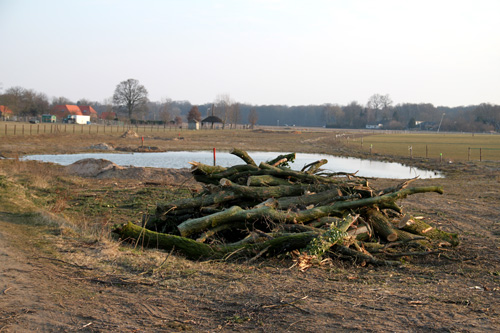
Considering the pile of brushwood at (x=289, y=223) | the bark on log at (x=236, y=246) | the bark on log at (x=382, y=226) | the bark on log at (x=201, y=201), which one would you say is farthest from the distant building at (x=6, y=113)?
the bark on log at (x=382, y=226)

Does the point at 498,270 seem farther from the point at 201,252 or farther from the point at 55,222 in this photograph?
the point at 55,222

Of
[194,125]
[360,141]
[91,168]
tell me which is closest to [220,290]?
[91,168]

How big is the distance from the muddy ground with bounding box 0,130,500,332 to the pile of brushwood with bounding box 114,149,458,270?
283 mm

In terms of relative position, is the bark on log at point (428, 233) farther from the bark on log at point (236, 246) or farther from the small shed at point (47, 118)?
the small shed at point (47, 118)

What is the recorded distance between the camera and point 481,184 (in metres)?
20.3

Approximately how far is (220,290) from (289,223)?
2760 millimetres

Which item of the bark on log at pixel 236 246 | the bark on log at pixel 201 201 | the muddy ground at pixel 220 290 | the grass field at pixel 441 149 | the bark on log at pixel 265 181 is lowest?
the muddy ground at pixel 220 290

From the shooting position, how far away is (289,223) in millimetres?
8172

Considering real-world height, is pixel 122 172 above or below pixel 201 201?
below

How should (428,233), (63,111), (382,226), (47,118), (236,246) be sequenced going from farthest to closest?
(63,111)
(47,118)
(428,233)
(382,226)
(236,246)

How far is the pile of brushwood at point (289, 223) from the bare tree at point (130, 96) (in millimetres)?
110663

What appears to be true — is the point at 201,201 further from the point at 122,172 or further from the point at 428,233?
the point at 122,172

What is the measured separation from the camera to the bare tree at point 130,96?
380 ft

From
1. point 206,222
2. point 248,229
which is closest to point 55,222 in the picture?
point 206,222
